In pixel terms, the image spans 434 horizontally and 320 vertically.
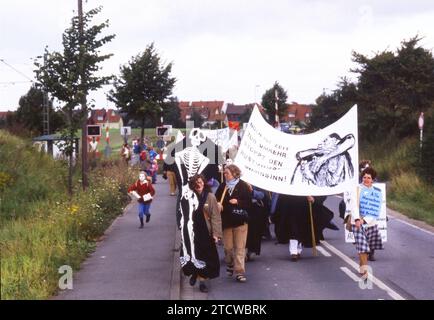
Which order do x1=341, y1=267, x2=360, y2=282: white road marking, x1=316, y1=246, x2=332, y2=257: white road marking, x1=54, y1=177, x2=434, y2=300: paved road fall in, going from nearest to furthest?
x1=54, y1=177, x2=434, y2=300: paved road, x1=341, y1=267, x2=360, y2=282: white road marking, x1=316, y1=246, x2=332, y2=257: white road marking

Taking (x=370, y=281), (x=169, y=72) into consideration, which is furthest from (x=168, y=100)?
(x=370, y=281)

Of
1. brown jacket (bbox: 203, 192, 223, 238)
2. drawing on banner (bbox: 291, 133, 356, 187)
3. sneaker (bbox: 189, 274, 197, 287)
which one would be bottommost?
sneaker (bbox: 189, 274, 197, 287)

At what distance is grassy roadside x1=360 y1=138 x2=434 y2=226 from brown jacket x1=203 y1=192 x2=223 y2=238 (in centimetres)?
1021

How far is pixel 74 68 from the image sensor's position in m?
19.2

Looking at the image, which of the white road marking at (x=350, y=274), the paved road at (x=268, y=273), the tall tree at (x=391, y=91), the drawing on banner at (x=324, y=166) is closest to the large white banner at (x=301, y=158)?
the drawing on banner at (x=324, y=166)

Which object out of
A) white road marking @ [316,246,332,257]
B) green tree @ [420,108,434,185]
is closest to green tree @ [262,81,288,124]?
green tree @ [420,108,434,185]

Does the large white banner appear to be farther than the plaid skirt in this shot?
Yes

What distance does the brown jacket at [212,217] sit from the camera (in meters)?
10.7

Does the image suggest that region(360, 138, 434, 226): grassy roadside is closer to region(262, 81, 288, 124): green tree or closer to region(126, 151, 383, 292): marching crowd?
region(126, 151, 383, 292): marching crowd

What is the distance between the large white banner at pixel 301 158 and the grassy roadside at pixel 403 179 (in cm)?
804

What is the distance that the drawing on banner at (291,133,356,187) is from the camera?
12242mm

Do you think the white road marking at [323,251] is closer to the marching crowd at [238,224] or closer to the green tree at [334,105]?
the marching crowd at [238,224]

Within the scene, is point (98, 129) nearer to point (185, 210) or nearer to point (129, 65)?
point (185, 210)

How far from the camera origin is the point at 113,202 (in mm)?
20484
